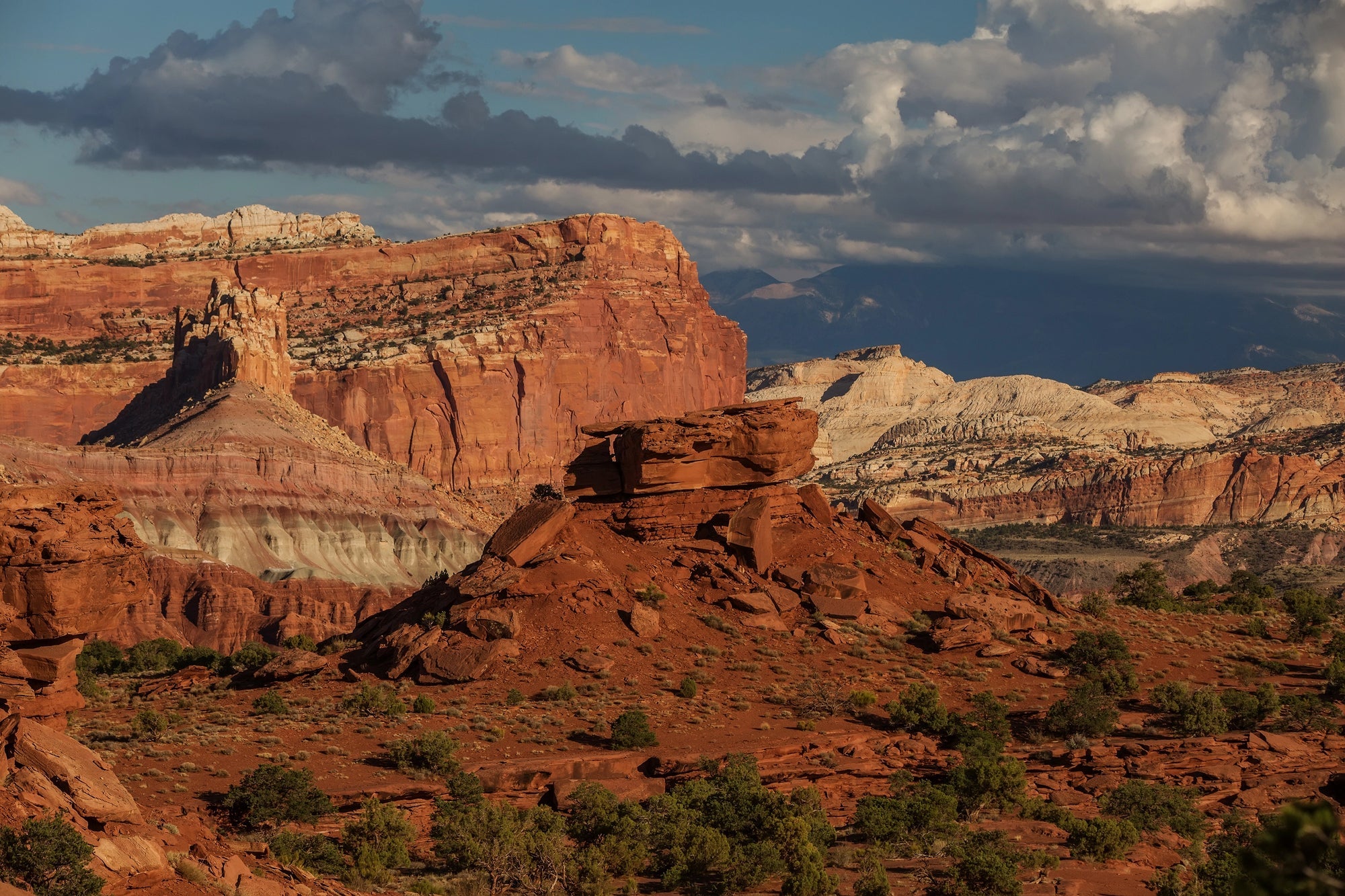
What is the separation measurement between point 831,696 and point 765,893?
51.2ft

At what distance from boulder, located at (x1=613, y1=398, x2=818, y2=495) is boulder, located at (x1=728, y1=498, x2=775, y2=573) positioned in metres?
1.78

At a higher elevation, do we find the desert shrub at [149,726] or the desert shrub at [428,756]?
the desert shrub at [428,756]

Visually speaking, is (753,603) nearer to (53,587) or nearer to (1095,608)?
(1095,608)

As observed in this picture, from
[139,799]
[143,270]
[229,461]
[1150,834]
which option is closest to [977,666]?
[1150,834]

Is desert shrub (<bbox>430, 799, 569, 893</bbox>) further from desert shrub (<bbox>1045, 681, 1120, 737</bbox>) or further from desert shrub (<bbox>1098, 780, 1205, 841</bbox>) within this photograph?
desert shrub (<bbox>1045, 681, 1120, 737</bbox>)

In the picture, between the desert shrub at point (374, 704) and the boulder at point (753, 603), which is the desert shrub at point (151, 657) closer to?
the desert shrub at point (374, 704)

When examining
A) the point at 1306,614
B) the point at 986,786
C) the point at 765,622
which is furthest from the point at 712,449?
the point at 1306,614

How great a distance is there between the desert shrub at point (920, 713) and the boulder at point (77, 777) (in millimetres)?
24806

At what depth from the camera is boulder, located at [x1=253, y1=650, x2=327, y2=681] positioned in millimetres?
50125

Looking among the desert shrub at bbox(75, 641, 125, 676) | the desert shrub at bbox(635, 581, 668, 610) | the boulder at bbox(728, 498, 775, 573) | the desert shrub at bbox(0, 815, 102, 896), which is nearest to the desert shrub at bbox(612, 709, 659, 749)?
the desert shrub at bbox(635, 581, 668, 610)

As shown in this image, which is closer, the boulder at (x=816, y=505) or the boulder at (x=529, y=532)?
the boulder at (x=529, y=532)

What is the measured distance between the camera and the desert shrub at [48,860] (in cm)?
2333

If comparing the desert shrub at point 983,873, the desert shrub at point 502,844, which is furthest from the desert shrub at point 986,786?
the desert shrub at point 502,844

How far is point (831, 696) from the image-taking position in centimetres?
4916
